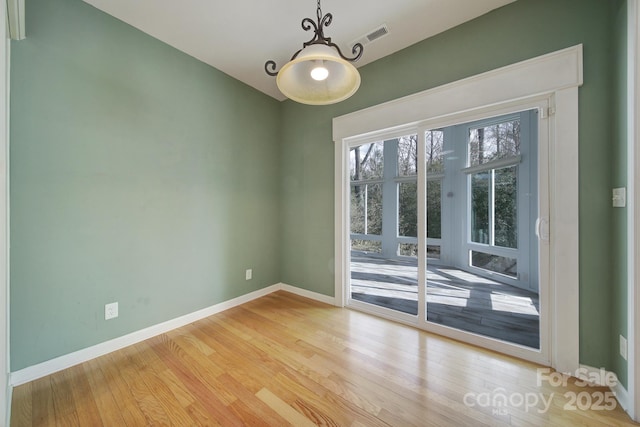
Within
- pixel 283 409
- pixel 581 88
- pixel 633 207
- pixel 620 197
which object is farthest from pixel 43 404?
pixel 581 88

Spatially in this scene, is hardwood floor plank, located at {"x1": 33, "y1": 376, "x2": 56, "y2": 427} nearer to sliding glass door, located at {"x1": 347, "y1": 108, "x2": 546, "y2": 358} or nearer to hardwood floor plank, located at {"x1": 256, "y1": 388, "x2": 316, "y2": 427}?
hardwood floor plank, located at {"x1": 256, "y1": 388, "x2": 316, "y2": 427}

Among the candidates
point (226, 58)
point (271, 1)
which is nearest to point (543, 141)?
point (271, 1)

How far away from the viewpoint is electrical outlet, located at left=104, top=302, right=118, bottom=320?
2025 mm

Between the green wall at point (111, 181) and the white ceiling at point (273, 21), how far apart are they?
24 cm

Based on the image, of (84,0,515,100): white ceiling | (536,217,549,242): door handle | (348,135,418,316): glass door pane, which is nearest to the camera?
(536,217,549,242): door handle

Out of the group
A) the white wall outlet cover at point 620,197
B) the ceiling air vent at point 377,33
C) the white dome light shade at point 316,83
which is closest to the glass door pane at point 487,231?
the white wall outlet cover at point 620,197

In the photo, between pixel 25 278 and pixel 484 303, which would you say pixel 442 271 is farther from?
pixel 25 278

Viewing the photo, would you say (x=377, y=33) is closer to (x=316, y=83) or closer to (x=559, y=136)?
(x=316, y=83)

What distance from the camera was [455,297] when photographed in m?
2.73

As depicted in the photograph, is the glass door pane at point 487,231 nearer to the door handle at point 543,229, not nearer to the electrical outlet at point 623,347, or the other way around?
the door handle at point 543,229

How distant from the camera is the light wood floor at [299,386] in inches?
55.5

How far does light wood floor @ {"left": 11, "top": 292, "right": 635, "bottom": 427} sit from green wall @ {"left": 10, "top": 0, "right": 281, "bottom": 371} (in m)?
0.45

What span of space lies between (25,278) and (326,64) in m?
2.51

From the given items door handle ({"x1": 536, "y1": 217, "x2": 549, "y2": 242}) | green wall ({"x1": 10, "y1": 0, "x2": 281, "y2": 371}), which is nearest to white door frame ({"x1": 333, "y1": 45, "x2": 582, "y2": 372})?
door handle ({"x1": 536, "y1": 217, "x2": 549, "y2": 242})
